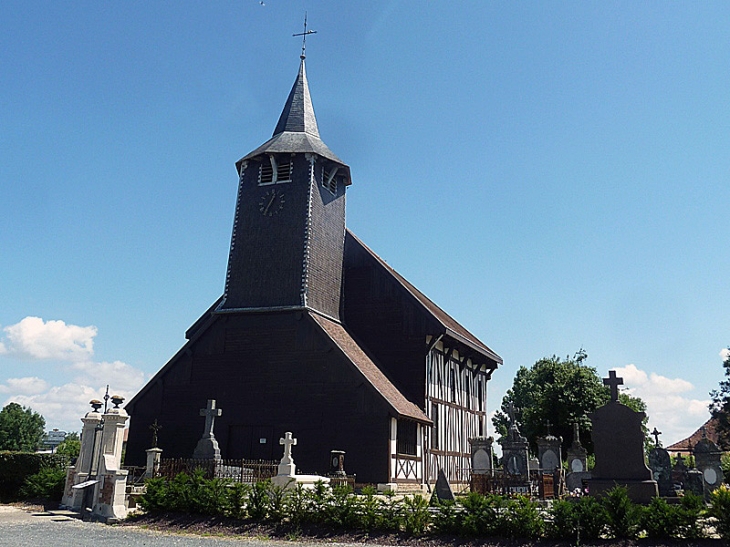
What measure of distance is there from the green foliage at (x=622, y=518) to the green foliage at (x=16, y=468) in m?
15.3

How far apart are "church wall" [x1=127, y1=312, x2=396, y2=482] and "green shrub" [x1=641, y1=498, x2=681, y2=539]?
10.9m

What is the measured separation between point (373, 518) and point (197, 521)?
3683 mm

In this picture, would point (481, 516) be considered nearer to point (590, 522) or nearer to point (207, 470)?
point (590, 522)

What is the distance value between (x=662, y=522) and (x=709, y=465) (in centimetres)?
1361

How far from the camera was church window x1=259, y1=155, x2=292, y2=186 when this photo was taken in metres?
25.5

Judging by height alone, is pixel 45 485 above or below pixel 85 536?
above

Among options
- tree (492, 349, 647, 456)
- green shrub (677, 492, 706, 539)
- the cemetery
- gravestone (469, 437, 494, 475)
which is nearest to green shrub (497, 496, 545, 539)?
the cemetery

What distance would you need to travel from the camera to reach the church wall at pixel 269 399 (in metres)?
20.9

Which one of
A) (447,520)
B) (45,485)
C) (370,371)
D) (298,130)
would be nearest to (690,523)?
(447,520)

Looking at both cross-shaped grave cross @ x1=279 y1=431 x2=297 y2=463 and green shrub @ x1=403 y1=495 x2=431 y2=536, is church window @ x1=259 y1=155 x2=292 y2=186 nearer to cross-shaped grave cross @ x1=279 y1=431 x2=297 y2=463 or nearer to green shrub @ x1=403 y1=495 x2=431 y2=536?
cross-shaped grave cross @ x1=279 y1=431 x2=297 y2=463

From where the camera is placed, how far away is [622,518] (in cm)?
1029

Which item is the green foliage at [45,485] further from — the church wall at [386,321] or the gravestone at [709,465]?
the gravestone at [709,465]

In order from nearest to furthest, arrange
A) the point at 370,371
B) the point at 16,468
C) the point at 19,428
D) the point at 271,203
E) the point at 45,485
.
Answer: the point at 45,485 < the point at 16,468 < the point at 370,371 < the point at 271,203 < the point at 19,428

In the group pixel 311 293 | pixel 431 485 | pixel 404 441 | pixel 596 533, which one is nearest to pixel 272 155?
pixel 311 293
